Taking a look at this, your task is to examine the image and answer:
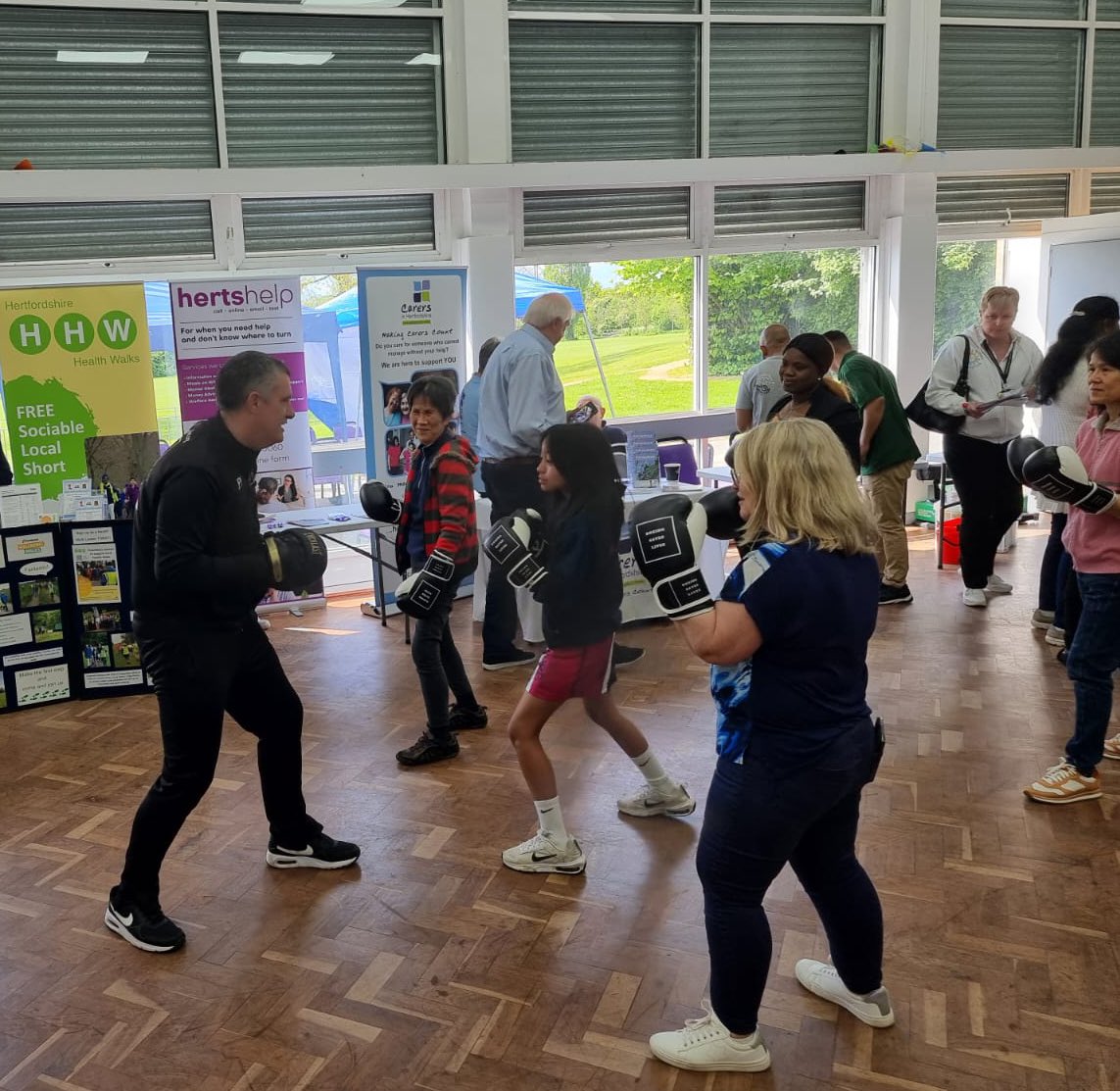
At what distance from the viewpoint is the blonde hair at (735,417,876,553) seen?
2281 mm

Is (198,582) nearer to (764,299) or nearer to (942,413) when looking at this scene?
(942,413)

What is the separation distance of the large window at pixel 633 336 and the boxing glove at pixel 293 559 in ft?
16.6

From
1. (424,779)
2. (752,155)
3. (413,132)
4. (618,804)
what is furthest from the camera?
(752,155)

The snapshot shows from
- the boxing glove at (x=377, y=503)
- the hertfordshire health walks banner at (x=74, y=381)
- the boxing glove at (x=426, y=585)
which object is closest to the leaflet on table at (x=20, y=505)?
the hertfordshire health walks banner at (x=74, y=381)

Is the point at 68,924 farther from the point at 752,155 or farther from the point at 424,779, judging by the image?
the point at 752,155

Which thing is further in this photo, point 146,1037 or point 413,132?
point 413,132

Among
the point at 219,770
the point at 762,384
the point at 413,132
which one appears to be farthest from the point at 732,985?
the point at 413,132

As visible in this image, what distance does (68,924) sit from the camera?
Answer: 338 cm

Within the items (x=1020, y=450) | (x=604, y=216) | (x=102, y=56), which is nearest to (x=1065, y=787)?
(x=1020, y=450)

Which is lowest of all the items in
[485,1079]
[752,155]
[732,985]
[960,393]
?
[485,1079]

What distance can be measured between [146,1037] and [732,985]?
1438 millimetres

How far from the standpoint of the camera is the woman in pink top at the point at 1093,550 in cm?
376

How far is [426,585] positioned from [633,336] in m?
4.57

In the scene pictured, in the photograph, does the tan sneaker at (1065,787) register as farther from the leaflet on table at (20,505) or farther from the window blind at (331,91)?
the window blind at (331,91)
